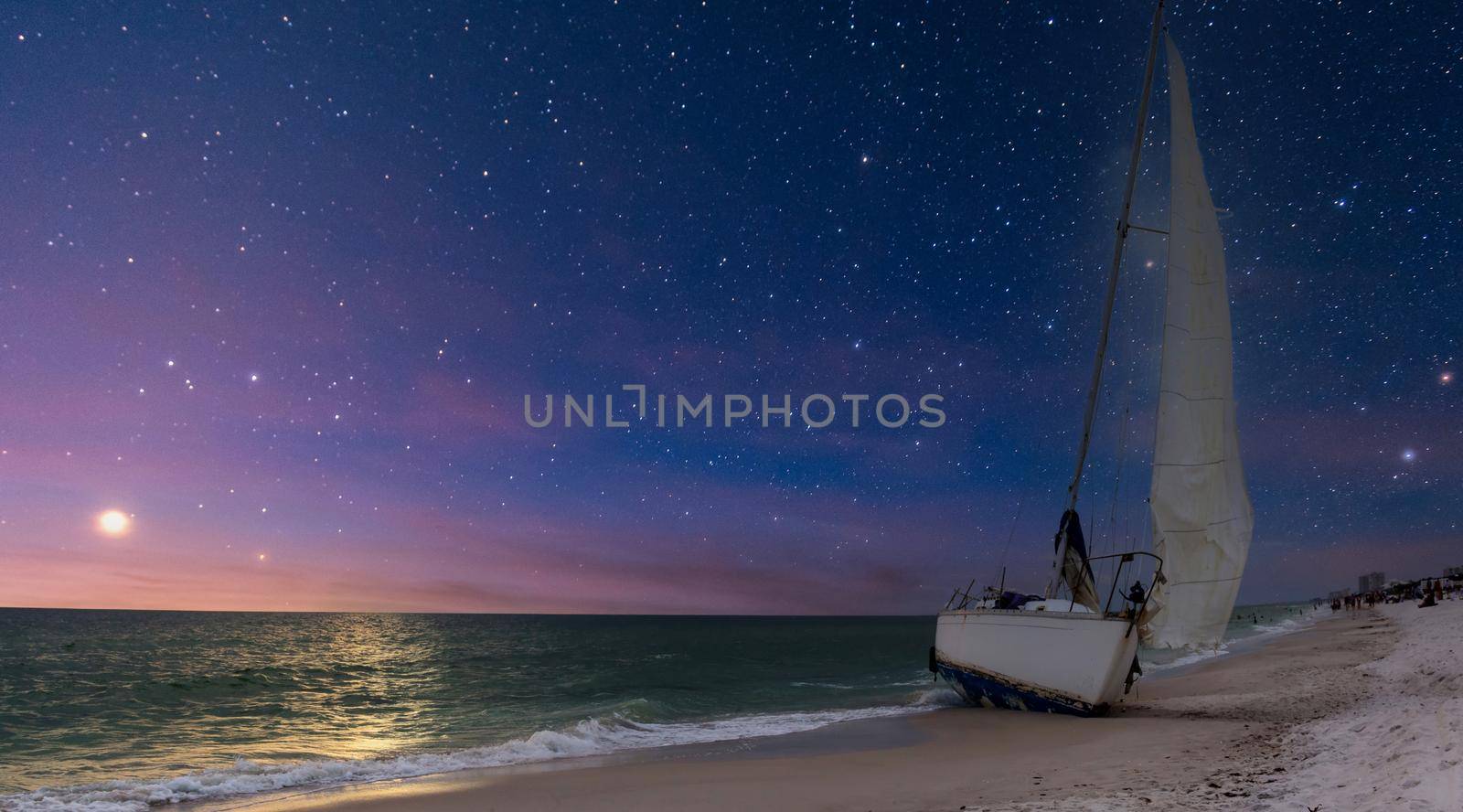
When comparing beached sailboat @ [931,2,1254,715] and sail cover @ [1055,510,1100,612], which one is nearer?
beached sailboat @ [931,2,1254,715]

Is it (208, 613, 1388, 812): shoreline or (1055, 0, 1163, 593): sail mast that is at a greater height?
(1055, 0, 1163, 593): sail mast

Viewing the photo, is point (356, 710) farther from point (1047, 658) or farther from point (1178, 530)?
point (1178, 530)

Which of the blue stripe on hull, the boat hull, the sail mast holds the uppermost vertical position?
Answer: the sail mast

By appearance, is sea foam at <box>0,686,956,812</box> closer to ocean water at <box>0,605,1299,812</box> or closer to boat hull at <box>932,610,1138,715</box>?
ocean water at <box>0,605,1299,812</box>

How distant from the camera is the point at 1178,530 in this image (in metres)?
17.1

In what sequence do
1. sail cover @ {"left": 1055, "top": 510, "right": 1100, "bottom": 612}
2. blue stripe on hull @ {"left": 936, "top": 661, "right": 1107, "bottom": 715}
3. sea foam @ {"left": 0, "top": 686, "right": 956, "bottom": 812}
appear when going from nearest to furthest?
sea foam @ {"left": 0, "top": 686, "right": 956, "bottom": 812} < blue stripe on hull @ {"left": 936, "top": 661, "right": 1107, "bottom": 715} < sail cover @ {"left": 1055, "top": 510, "right": 1100, "bottom": 612}

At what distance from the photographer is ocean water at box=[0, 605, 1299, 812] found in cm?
1527

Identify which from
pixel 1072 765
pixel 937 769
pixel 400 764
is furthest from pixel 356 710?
pixel 1072 765

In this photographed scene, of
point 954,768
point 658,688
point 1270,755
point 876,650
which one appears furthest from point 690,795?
point 876,650

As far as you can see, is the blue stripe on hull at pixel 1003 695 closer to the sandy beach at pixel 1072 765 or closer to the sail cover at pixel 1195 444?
the sandy beach at pixel 1072 765

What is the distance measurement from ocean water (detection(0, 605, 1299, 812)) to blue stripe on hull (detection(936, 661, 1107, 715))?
7.27 ft

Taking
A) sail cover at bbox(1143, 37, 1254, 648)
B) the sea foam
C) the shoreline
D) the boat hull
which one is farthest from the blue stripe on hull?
sail cover at bbox(1143, 37, 1254, 648)

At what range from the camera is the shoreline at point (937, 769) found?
9234 mm

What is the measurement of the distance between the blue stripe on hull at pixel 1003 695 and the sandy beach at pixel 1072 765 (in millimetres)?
382
